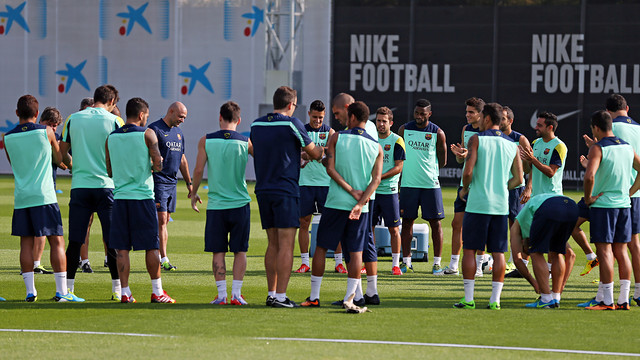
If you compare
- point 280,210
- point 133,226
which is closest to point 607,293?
point 280,210

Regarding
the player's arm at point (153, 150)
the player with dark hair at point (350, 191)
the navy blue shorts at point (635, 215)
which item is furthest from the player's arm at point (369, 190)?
the navy blue shorts at point (635, 215)

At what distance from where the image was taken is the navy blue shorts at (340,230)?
9023 millimetres

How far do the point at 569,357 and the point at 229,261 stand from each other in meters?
7.53

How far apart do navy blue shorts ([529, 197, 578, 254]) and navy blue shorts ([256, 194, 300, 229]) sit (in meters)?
2.31

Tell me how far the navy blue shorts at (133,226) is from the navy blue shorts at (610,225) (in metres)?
4.24

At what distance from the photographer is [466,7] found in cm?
3209

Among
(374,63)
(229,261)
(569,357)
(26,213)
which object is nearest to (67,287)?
(26,213)

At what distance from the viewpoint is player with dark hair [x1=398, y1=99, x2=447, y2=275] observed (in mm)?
12797

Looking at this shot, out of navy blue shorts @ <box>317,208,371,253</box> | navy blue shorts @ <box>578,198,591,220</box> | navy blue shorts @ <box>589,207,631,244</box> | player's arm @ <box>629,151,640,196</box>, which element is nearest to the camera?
navy blue shorts @ <box>317,208,371,253</box>

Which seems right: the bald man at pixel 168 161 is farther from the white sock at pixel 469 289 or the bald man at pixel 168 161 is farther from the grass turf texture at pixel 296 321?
the white sock at pixel 469 289

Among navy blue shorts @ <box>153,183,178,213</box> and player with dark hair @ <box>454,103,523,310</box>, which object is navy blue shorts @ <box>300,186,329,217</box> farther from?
player with dark hair @ <box>454,103,523,310</box>

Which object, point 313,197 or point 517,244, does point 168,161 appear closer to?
point 313,197

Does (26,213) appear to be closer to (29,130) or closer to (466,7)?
(29,130)

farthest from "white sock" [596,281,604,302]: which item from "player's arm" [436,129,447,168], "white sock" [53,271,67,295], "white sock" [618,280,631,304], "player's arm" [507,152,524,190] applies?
"white sock" [53,271,67,295]
